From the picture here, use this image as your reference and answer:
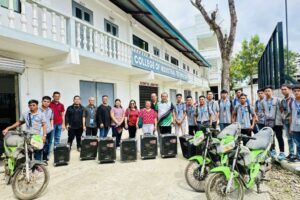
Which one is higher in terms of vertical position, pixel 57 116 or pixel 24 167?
pixel 57 116

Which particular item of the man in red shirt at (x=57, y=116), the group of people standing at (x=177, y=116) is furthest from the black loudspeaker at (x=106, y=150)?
the man in red shirt at (x=57, y=116)

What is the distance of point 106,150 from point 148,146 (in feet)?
3.48

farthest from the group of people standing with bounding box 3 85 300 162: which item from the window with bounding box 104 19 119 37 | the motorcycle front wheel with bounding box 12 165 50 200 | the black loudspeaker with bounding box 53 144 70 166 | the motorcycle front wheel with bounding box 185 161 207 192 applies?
the window with bounding box 104 19 119 37

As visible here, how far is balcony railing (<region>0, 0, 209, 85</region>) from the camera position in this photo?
5.55 meters

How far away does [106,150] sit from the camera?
19.4 feet

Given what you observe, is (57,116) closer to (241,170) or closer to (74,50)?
(74,50)

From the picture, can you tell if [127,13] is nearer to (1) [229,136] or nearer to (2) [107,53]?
(2) [107,53]

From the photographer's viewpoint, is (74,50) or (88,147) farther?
(74,50)

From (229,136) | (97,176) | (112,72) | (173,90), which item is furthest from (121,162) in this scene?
(173,90)

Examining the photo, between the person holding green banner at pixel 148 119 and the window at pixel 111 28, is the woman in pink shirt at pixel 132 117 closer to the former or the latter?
the person holding green banner at pixel 148 119

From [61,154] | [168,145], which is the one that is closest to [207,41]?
[168,145]

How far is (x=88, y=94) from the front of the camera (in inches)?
366

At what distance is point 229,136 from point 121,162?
3.15 meters

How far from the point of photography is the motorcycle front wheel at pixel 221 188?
3.28 meters
